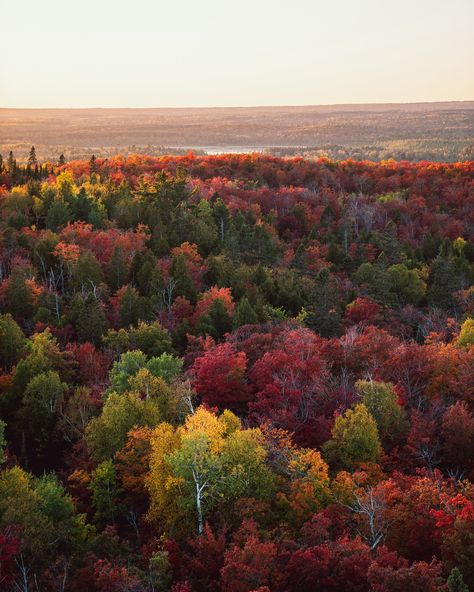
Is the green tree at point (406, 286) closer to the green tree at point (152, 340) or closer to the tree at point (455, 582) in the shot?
the green tree at point (152, 340)

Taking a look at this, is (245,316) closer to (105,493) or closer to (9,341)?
(9,341)

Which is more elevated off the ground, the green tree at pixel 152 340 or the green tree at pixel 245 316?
the green tree at pixel 245 316

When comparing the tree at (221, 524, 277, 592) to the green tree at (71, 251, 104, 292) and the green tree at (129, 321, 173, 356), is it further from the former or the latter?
the green tree at (71, 251, 104, 292)

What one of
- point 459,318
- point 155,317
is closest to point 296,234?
point 459,318

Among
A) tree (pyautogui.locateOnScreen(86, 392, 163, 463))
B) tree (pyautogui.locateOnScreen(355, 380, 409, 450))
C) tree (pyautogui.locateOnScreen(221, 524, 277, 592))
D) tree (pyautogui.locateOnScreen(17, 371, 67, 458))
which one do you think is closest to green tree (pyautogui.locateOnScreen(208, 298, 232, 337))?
tree (pyautogui.locateOnScreen(17, 371, 67, 458))

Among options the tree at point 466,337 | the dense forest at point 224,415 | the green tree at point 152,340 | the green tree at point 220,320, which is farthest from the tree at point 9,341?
the tree at point 466,337

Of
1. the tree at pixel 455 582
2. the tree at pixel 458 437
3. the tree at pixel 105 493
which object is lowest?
the tree at pixel 105 493

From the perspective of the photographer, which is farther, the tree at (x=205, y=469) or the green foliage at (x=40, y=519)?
the tree at (x=205, y=469)
